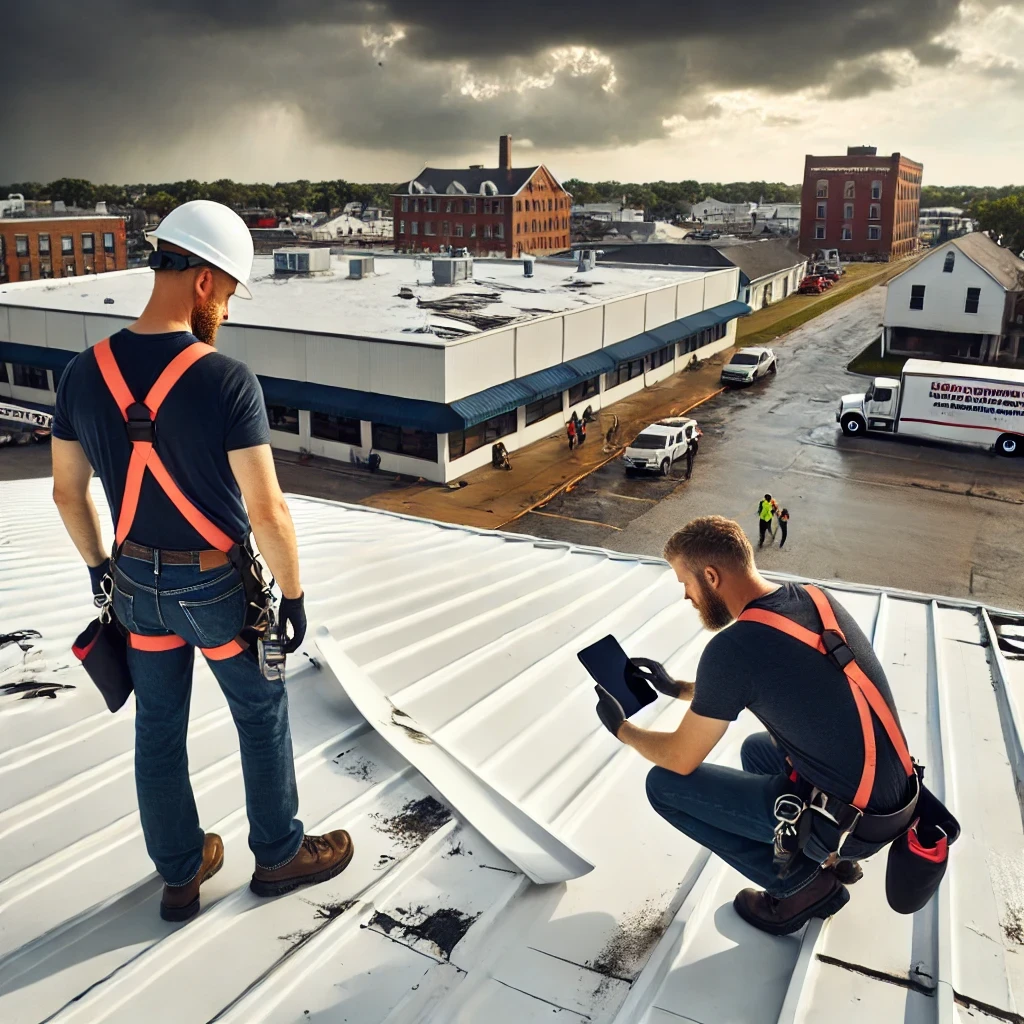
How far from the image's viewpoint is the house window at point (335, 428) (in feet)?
104

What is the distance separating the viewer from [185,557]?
3781 mm

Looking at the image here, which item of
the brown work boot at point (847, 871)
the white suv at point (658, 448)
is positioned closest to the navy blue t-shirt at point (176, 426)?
the brown work boot at point (847, 871)

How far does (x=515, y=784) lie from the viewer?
16.7ft

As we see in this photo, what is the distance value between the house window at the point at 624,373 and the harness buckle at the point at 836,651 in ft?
120

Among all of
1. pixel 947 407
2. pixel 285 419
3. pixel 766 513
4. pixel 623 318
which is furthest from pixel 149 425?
pixel 623 318

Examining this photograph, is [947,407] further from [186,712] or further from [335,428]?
[186,712]

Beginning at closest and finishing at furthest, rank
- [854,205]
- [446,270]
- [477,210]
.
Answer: [446,270]
[477,210]
[854,205]

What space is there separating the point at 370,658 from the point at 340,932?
2673mm

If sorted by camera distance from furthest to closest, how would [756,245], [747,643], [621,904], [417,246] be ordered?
1. [417,246]
2. [756,245]
3. [621,904]
4. [747,643]

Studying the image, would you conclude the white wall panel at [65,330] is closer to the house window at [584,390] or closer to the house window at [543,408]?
the house window at [543,408]

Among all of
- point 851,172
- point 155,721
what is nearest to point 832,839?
point 155,721

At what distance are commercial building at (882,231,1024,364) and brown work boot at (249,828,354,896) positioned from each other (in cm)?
5233

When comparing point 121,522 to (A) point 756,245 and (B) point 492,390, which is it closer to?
(B) point 492,390

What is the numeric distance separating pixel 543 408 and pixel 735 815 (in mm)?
32082
